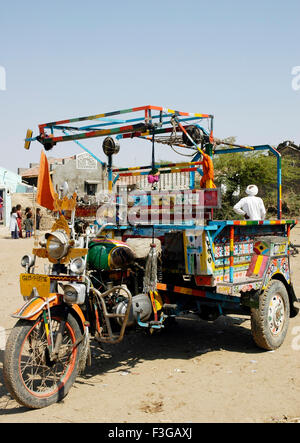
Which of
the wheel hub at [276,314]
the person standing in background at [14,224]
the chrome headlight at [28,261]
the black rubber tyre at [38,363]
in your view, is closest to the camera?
the black rubber tyre at [38,363]

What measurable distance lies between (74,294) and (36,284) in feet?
1.16

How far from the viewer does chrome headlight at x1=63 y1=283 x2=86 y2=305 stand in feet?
12.5

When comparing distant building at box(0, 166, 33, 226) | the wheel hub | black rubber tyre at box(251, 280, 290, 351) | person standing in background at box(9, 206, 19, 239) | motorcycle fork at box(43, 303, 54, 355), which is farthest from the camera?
distant building at box(0, 166, 33, 226)

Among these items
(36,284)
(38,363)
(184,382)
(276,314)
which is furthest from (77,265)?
(276,314)

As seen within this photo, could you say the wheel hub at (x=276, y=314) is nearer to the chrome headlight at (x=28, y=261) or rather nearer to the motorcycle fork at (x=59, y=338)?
the motorcycle fork at (x=59, y=338)

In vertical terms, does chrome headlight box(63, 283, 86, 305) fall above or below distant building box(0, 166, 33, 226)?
below

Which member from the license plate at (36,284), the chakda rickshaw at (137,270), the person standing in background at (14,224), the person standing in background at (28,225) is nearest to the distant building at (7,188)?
the person standing in background at (28,225)

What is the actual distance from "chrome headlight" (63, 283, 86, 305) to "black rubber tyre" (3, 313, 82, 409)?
0.63 feet

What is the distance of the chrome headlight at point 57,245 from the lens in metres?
3.93

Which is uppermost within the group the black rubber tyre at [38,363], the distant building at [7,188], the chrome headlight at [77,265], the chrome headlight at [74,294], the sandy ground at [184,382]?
the distant building at [7,188]

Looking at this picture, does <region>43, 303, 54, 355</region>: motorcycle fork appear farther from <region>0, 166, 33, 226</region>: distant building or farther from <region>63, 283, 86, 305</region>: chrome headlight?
<region>0, 166, 33, 226</region>: distant building

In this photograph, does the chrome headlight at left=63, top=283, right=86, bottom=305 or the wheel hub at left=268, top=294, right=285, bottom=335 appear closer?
the chrome headlight at left=63, top=283, right=86, bottom=305

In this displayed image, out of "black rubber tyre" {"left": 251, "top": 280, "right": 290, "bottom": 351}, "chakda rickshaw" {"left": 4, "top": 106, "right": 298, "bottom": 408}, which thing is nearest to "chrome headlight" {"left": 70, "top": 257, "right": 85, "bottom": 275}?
"chakda rickshaw" {"left": 4, "top": 106, "right": 298, "bottom": 408}
